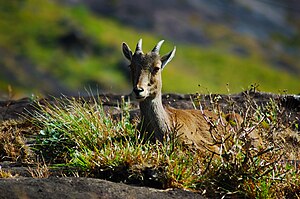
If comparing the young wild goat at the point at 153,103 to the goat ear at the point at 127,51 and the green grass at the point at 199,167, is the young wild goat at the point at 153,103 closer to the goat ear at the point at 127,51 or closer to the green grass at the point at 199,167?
the goat ear at the point at 127,51

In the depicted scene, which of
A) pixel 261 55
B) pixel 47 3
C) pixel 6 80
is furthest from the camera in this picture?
pixel 261 55

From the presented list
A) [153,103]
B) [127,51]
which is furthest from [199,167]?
[127,51]

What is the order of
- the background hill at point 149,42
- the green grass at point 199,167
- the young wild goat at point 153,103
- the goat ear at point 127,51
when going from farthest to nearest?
1. the background hill at point 149,42
2. the goat ear at point 127,51
3. the young wild goat at point 153,103
4. the green grass at point 199,167

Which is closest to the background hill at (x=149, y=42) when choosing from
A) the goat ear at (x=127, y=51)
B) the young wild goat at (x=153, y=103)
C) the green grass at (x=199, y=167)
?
the goat ear at (x=127, y=51)

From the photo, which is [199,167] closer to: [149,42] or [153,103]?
[153,103]

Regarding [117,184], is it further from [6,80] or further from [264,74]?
[264,74]

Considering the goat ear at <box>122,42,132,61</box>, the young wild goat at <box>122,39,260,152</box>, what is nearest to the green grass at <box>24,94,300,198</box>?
the young wild goat at <box>122,39,260,152</box>

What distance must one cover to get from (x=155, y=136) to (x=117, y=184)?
2388 millimetres

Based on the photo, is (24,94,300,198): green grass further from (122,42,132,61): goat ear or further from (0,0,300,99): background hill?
(0,0,300,99): background hill

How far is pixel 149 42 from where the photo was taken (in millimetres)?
100625

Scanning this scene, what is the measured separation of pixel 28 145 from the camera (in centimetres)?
1259

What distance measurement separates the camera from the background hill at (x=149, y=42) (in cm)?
8088

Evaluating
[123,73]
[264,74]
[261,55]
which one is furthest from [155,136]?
[261,55]

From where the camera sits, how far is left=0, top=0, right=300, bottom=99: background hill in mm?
80875
